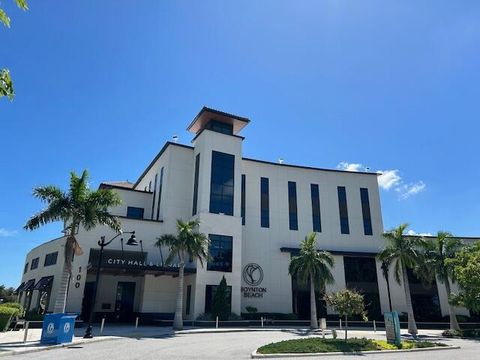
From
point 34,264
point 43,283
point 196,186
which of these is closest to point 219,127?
point 196,186

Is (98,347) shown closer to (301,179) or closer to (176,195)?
(176,195)

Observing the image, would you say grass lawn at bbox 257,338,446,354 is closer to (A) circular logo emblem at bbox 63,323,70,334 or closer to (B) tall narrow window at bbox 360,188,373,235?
(A) circular logo emblem at bbox 63,323,70,334

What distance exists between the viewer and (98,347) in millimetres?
18359

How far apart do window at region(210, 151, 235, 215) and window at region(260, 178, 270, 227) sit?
6139mm

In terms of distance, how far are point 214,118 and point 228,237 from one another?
14754 millimetres

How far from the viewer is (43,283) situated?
40375 mm

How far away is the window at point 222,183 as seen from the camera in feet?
136

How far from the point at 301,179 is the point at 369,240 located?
1242cm

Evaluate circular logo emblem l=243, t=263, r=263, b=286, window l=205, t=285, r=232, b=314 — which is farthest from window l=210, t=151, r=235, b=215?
window l=205, t=285, r=232, b=314

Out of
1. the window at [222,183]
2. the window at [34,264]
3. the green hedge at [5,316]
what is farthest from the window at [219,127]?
the green hedge at [5,316]

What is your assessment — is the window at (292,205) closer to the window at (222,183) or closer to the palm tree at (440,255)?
the window at (222,183)

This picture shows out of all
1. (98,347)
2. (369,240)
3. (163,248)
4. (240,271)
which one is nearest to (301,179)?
(369,240)

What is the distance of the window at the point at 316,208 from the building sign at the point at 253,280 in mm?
10039

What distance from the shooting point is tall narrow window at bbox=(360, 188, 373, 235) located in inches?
2005
